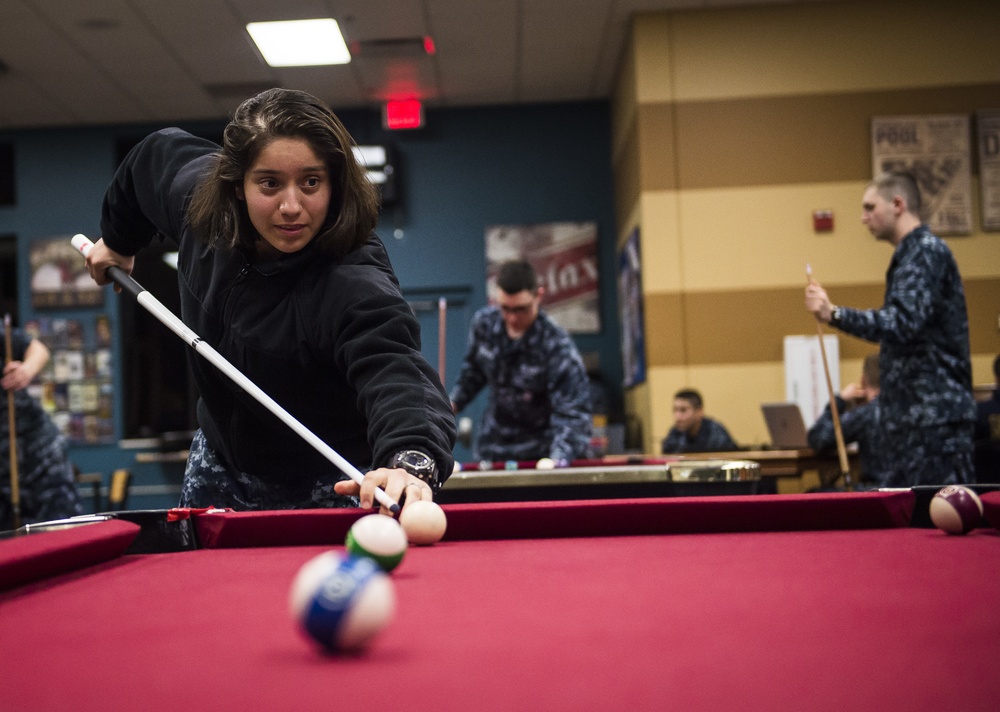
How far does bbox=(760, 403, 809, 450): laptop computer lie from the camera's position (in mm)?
5344

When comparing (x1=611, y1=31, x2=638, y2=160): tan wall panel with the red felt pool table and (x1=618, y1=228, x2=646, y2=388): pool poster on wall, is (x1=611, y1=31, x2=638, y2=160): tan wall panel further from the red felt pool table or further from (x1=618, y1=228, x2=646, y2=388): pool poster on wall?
the red felt pool table

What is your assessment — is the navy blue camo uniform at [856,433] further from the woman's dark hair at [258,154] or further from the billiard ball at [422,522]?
the billiard ball at [422,522]

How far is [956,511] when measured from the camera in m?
1.66

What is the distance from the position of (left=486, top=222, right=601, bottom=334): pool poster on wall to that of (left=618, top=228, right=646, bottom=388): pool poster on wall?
0.92 feet

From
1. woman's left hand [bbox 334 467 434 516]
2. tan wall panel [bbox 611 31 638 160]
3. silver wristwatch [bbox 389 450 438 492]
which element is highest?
tan wall panel [bbox 611 31 638 160]

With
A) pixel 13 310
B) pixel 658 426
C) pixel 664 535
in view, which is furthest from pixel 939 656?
pixel 13 310

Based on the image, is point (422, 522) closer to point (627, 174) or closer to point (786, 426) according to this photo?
point (786, 426)

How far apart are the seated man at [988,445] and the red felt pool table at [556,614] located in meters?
3.17

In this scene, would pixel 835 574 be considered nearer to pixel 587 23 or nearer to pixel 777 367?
pixel 777 367

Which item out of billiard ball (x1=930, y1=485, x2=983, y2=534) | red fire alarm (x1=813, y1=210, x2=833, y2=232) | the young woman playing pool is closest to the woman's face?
the young woman playing pool

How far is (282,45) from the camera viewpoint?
6.29m

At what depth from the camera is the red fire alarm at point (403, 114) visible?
293 inches

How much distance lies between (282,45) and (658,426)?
327 centimetres

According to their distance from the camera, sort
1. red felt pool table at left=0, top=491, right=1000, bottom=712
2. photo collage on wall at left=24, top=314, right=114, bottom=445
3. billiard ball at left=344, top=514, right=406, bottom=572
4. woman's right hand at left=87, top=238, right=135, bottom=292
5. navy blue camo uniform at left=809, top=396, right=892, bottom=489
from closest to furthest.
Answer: red felt pool table at left=0, top=491, right=1000, bottom=712, billiard ball at left=344, top=514, right=406, bottom=572, woman's right hand at left=87, top=238, right=135, bottom=292, navy blue camo uniform at left=809, top=396, right=892, bottom=489, photo collage on wall at left=24, top=314, right=114, bottom=445
